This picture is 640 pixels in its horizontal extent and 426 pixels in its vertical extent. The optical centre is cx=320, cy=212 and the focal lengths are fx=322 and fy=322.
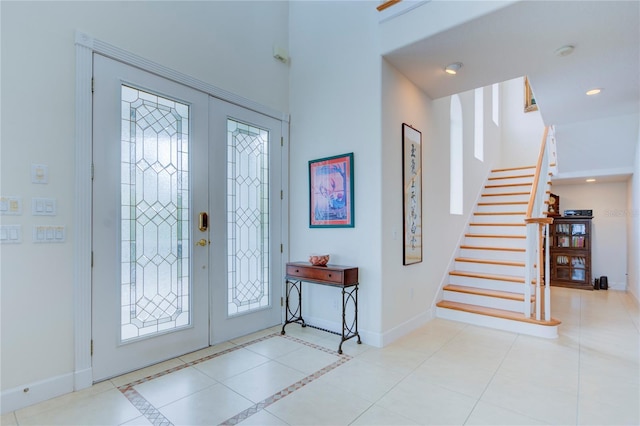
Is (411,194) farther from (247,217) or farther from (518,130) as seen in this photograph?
(518,130)

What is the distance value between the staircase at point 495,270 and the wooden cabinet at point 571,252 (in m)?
1.24

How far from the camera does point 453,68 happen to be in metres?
3.29

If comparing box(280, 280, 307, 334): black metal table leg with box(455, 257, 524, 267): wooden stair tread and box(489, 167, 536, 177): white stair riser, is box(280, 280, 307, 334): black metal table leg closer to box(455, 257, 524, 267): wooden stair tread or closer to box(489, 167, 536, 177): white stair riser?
box(455, 257, 524, 267): wooden stair tread

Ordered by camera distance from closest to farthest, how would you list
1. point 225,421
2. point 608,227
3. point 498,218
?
1. point 225,421
2. point 498,218
3. point 608,227

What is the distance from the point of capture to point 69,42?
2334 millimetres

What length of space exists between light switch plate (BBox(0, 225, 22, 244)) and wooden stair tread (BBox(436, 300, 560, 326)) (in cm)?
420

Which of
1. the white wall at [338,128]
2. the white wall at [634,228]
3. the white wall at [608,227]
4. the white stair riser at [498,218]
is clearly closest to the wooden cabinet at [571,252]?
the white wall at [608,227]

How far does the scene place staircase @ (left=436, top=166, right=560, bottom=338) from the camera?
12.2 ft

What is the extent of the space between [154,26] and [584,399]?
438 cm

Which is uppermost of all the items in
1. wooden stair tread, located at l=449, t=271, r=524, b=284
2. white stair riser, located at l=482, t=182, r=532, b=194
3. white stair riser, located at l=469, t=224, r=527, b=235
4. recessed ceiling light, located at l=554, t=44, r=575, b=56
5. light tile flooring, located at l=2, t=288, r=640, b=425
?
recessed ceiling light, located at l=554, t=44, r=575, b=56

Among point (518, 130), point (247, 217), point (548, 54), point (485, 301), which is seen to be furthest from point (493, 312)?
point (518, 130)

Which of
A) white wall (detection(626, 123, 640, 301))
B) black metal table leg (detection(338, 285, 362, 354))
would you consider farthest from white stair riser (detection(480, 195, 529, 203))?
black metal table leg (detection(338, 285, 362, 354))

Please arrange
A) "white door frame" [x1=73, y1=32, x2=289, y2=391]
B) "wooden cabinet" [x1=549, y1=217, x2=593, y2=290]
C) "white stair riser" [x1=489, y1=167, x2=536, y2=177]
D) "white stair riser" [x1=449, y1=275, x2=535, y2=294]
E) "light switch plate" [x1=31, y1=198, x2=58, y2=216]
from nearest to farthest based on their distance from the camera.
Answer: "light switch plate" [x1=31, y1=198, x2=58, y2=216] → "white door frame" [x1=73, y1=32, x2=289, y2=391] → "white stair riser" [x1=449, y1=275, x2=535, y2=294] → "wooden cabinet" [x1=549, y1=217, x2=593, y2=290] → "white stair riser" [x1=489, y1=167, x2=536, y2=177]

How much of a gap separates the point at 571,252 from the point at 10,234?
26.1 feet
